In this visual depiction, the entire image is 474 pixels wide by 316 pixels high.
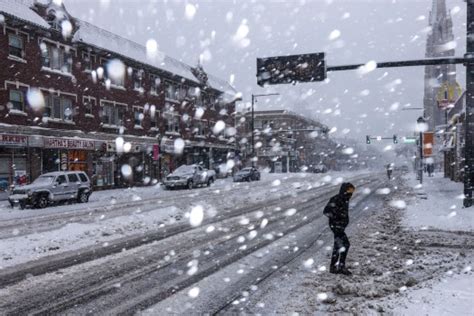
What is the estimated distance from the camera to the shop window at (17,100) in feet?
81.0

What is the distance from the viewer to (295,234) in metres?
11.6

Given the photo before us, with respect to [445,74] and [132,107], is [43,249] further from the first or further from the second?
[445,74]

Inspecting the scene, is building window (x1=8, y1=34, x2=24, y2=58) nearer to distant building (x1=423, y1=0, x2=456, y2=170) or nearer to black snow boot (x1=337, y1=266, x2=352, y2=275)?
black snow boot (x1=337, y1=266, x2=352, y2=275)

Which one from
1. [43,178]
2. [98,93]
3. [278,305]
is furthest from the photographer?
[98,93]

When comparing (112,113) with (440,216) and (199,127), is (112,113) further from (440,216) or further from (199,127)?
(440,216)

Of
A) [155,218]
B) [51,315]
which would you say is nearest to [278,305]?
[51,315]

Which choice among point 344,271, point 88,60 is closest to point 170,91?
point 88,60

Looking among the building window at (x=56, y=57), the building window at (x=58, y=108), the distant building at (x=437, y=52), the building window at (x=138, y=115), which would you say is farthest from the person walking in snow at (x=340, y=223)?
the distant building at (x=437, y=52)

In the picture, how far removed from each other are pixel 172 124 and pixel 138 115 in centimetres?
584

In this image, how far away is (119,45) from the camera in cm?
3481

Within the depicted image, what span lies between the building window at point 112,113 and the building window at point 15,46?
24.0 feet

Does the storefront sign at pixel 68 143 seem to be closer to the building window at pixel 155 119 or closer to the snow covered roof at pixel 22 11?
the snow covered roof at pixel 22 11

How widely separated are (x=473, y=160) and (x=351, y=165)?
452 feet

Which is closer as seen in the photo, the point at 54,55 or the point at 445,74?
the point at 54,55
